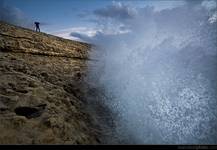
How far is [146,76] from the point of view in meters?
7.84

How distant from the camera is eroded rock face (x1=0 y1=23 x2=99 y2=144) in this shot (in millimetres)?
4543

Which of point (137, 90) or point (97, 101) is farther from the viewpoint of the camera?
point (137, 90)

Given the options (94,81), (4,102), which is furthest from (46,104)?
(94,81)

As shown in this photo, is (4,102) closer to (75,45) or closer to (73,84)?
(73,84)

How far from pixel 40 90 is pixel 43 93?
105mm

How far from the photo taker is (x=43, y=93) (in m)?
5.64

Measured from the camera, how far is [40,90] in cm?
568

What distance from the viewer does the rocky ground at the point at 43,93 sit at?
4566mm

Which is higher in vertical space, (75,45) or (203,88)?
(75,45)

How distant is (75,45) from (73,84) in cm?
210

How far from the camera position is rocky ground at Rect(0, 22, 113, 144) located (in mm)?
4566

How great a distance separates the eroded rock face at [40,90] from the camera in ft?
14.9
